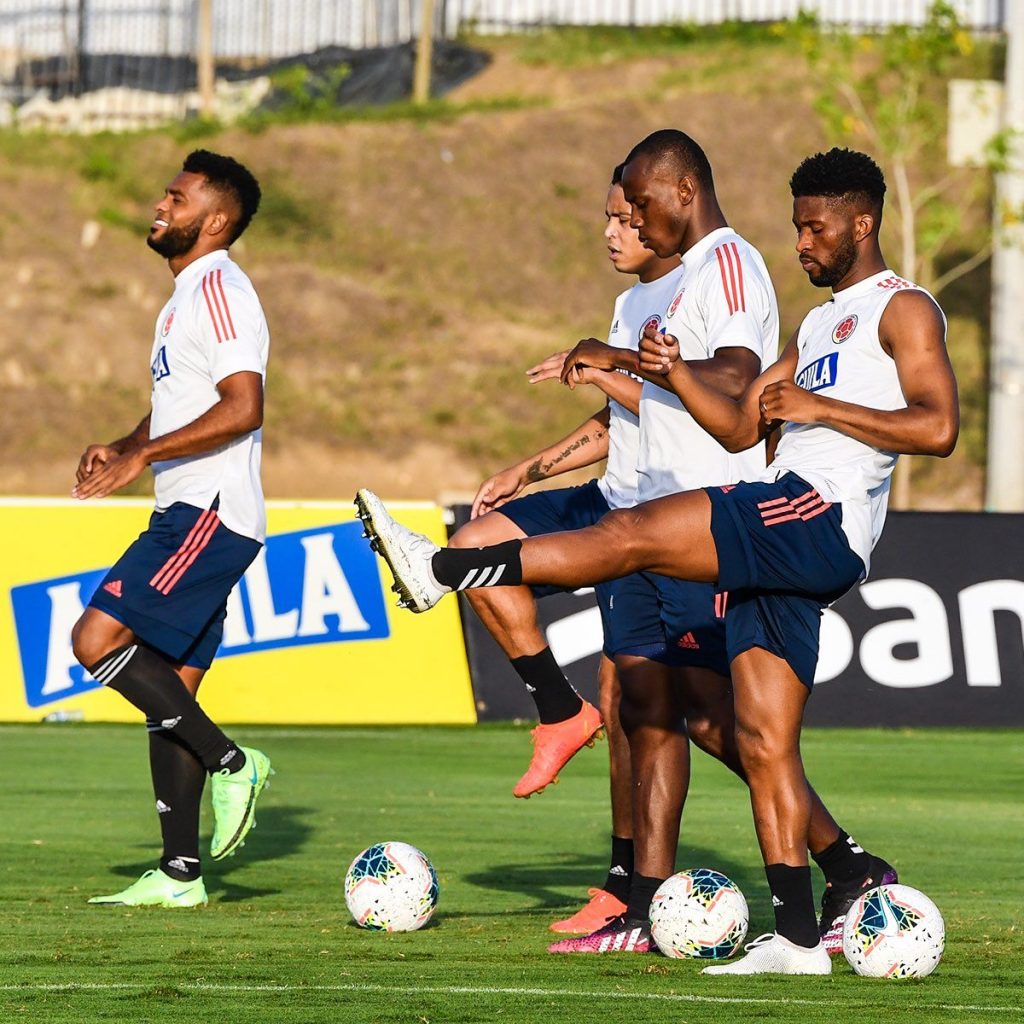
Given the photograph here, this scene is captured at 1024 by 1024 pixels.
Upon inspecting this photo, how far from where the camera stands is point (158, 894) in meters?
7.22

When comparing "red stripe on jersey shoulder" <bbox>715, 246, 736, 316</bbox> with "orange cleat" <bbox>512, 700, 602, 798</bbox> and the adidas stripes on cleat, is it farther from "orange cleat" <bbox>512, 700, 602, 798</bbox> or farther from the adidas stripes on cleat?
the adidas stripes on cleat

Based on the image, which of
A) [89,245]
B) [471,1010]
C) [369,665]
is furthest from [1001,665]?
[89,245]

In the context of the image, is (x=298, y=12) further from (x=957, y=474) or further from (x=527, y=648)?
(x=527, y=648)

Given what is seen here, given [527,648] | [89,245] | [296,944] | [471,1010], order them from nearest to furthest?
1. [471,1010]
2. [296,944]
3. [527,648]
4. [89,245]

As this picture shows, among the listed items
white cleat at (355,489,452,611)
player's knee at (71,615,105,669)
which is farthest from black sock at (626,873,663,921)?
player's knee at (71,615,105,669)

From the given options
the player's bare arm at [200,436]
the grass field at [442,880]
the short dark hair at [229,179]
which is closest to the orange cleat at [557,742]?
the grass field at [442,880]

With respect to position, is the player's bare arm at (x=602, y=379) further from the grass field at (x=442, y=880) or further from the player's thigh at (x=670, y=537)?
the grass field at (x=442, y=880)

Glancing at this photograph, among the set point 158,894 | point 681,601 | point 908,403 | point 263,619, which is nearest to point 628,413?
point 681,601

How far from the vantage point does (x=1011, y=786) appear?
1170cm

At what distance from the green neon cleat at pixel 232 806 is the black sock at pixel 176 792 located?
0.08 metres

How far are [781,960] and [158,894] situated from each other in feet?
8.31

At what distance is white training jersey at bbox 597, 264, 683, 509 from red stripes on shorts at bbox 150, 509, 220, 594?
1477 mm

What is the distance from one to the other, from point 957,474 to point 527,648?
97.8 ft

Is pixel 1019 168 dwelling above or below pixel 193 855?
above
